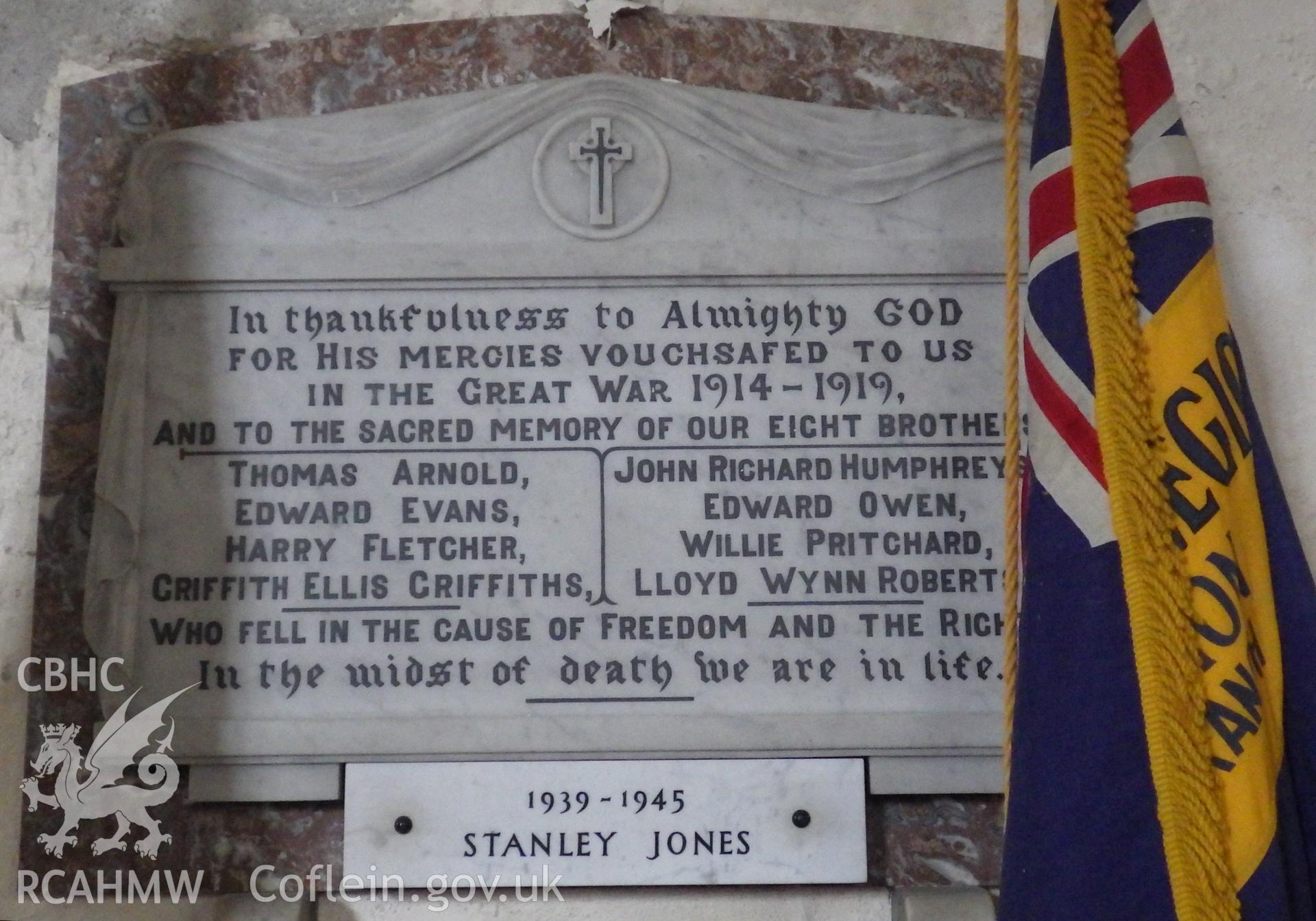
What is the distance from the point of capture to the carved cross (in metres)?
1.73

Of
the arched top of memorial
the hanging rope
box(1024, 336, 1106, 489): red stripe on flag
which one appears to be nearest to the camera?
box(1024, 336, 1106, 489): red stripe on flag

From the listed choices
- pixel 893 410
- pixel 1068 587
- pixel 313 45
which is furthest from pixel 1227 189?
pixel 313 45

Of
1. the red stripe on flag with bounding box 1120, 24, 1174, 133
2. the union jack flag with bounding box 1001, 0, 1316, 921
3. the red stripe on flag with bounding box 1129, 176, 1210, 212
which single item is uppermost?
the red stripe on flag with bounding box 1120, 24, 1174, 133

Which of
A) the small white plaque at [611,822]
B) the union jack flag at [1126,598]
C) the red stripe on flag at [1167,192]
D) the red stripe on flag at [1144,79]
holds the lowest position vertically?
the small white plaque at [611,822]

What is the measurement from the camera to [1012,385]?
1.57m

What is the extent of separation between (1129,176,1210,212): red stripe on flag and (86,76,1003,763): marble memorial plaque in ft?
1.02

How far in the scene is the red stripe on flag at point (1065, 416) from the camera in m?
1.39

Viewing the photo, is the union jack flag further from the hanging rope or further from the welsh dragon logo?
the welsh dragon logo

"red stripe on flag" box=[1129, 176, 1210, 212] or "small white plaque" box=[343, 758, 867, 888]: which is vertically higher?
"red stripe on flag" box=[1129, 176, 1210, 212]

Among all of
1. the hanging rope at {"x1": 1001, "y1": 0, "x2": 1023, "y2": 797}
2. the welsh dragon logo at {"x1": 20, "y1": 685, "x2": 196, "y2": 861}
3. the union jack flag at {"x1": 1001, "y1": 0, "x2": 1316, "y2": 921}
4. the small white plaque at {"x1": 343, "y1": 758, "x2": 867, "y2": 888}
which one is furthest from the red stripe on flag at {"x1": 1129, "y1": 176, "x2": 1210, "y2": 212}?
the welsh dragon logo at {"x1": 20, "y1": 685, "x2": 196, "y2": 861}

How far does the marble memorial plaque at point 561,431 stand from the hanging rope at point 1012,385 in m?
0.12

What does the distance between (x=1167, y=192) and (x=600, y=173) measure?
2.61 ft

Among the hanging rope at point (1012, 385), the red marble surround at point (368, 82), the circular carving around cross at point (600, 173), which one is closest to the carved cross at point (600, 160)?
the circular carving around cross at point (600, 173)

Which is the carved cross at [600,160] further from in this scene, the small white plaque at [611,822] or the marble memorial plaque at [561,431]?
the small white plaque at [611,822]
